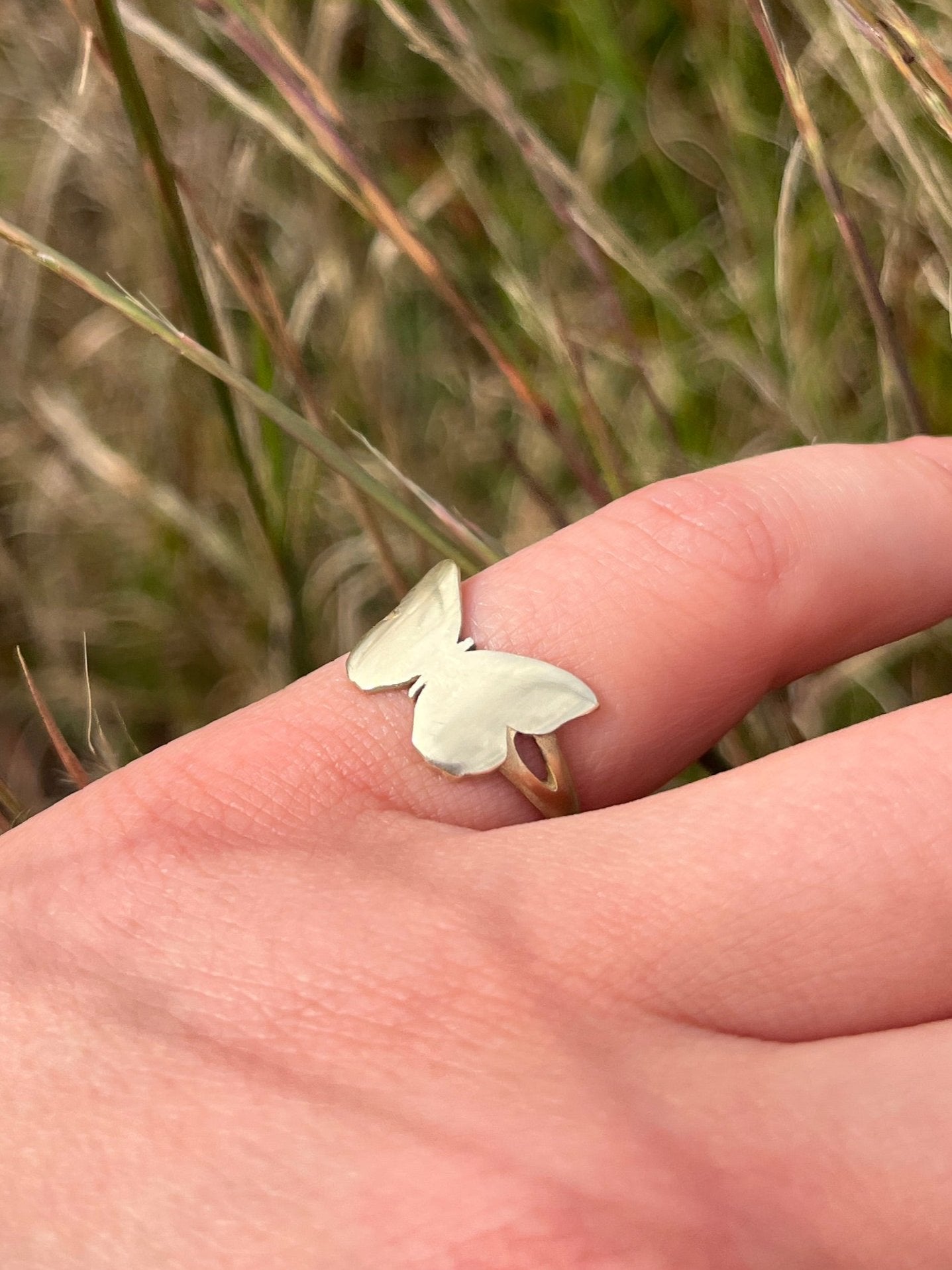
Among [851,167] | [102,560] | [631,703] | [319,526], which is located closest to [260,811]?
[631,703]

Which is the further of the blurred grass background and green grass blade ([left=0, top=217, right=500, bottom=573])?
the blurred grass background

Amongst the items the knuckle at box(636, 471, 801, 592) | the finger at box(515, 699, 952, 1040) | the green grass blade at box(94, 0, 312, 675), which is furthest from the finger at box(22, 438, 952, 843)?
the green grass blade at box(94, 0, 312, 675)

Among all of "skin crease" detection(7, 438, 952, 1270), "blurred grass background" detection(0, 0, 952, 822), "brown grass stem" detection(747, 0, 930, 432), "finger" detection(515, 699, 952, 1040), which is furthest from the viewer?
"blurred grass background" detection(0, 0, 952, 822)

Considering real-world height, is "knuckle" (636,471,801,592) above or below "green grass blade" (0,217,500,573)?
below

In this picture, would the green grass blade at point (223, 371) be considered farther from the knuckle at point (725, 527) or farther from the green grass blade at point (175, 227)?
the knuckle at point (725, 527)

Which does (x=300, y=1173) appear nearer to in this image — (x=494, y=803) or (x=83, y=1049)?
(x=83, y=1049)

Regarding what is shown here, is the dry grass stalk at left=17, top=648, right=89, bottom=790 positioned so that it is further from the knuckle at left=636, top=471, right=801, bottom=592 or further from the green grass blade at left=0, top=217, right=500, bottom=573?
the knuckle at left=636, top=471, right=801, bottom=592
